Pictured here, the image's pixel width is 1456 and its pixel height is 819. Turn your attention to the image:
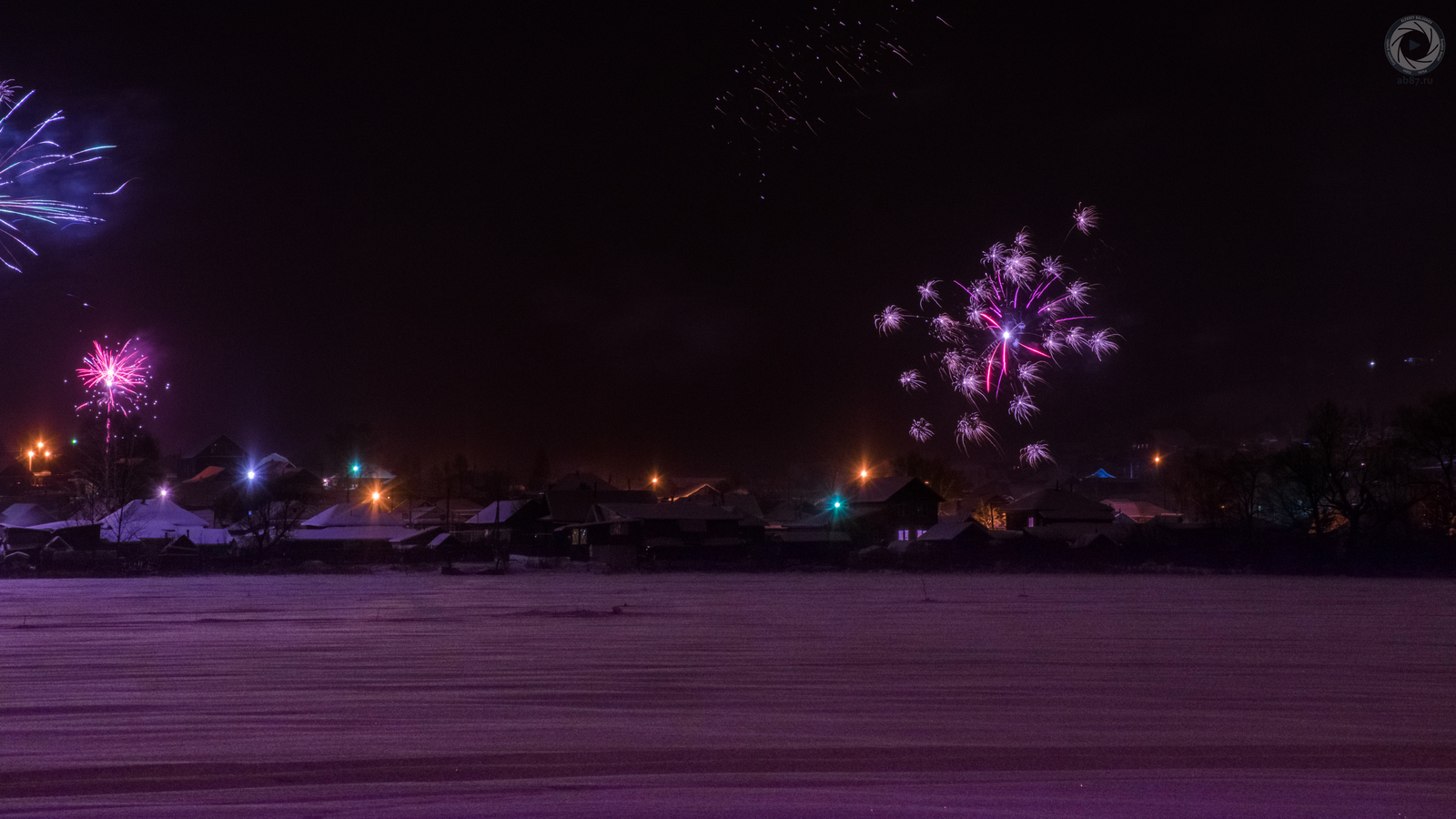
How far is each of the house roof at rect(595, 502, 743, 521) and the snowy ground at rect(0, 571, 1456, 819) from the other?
2017 inches

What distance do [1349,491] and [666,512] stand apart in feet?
157

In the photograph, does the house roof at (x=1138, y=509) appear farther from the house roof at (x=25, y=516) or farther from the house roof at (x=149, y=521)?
the house roof at (x=25, y=516)

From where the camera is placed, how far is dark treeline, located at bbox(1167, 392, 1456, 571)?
63.1 m

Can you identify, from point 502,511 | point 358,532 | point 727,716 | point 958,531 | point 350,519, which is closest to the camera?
point 727,716

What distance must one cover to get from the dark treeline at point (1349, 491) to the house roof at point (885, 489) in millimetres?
23570

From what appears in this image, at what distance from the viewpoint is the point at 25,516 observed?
87.8 m

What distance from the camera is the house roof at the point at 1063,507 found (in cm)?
9556

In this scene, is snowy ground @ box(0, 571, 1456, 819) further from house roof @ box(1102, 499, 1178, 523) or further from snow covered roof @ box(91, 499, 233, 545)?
house roof @ box(1102, 499, 1178, 523)

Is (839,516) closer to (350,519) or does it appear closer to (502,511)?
(502,511)

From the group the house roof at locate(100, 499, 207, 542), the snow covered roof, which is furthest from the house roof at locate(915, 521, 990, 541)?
the house roof at locate(100, 499, 207, 542)

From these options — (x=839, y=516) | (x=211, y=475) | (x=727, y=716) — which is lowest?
(x=727, y=716)

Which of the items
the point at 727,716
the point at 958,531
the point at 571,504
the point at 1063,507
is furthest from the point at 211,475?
the point at 727,716

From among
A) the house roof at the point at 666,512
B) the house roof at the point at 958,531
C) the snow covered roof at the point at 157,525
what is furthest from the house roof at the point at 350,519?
the house roof at the point at 958,531

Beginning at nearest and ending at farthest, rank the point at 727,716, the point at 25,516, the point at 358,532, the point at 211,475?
the point at 727,716 → the point at 358,532 → the point at 25,516 → the point at 211,475
